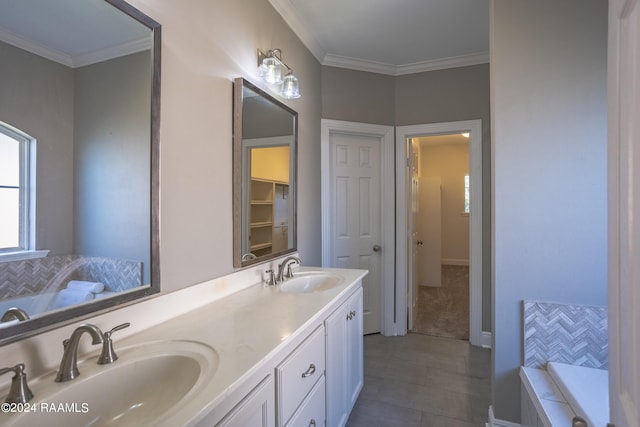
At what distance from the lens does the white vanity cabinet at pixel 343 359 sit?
5.21 ft

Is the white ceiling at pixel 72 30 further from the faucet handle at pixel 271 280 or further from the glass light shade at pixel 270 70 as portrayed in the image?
the faucet handle at pixel 271 280

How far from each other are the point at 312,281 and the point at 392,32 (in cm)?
214

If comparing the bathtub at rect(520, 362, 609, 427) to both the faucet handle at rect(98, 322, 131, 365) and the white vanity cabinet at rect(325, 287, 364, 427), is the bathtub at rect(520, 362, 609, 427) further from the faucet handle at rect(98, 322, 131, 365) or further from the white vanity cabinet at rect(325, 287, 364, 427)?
the faucet handle at rect(98, 322, 131, 365)

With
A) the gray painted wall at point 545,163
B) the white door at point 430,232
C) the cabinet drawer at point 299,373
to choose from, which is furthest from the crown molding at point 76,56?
the white door at point 430,232

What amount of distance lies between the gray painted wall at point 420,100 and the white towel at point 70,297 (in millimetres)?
2504

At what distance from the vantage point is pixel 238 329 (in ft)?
3.76

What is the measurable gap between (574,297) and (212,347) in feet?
5.88

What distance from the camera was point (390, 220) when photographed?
10.6ft

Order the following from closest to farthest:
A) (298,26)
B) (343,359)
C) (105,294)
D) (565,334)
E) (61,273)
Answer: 1. (61,273)
2. (105,294)
3. (565,334)
4. (343,359)
5. (298,26)

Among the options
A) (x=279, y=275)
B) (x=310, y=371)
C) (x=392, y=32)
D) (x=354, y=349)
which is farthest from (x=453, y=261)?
(x=310, y=371)

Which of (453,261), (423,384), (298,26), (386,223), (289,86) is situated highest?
(298,26)

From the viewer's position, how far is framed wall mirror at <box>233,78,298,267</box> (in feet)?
5.71

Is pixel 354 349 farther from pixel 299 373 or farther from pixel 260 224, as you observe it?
pixel 260 224

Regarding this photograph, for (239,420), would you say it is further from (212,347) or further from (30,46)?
(30,46)
